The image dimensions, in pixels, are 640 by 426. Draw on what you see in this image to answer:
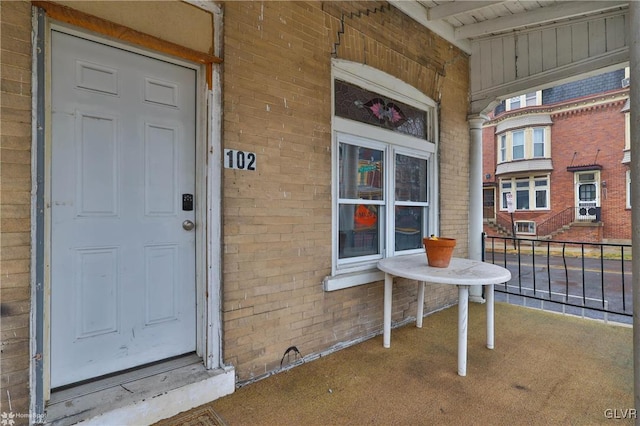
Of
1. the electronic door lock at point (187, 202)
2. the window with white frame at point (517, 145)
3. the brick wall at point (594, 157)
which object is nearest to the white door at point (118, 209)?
the electronic door lock at point (187, 202)

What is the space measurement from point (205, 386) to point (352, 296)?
1.38 metres

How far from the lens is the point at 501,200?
15906 millimetres

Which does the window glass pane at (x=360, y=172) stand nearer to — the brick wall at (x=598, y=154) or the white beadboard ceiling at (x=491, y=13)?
the white beadboard ceiling at (x=491, y=13)

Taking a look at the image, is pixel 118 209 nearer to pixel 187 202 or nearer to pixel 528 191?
pixel 187 202

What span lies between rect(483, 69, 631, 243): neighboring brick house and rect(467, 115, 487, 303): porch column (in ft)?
37.0

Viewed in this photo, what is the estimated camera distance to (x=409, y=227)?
3586 millimetres

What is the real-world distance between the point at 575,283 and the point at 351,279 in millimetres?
6617

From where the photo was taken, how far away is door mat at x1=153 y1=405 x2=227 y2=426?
5.81 feet

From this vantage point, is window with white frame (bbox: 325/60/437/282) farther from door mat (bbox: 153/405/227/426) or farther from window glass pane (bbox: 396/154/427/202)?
door mat (bbox: 153/405/227/426)

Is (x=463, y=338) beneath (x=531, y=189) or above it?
beneath

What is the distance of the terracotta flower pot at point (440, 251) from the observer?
259cm

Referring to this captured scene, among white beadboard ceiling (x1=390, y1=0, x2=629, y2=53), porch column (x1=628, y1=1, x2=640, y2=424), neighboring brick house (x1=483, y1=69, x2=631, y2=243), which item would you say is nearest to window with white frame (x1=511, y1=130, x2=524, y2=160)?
neighboring brick house (x1=483, y1=69, x2=631, y2=243)

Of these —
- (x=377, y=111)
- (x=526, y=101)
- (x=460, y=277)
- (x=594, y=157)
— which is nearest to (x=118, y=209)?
(x=460, y=277)

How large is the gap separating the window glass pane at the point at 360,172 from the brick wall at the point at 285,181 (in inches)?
11.5
